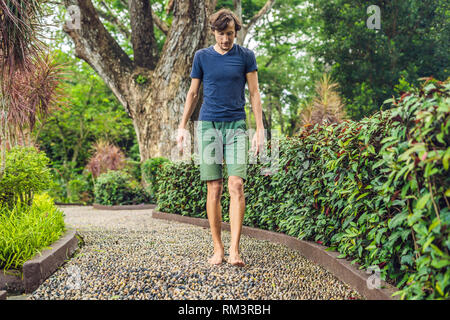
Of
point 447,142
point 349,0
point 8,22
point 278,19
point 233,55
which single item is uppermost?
point 278,19

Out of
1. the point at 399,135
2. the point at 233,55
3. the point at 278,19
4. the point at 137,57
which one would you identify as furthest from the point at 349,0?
the point at 399,135

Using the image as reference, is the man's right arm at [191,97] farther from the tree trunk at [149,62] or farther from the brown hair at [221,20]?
the tree trunk at [149,62]

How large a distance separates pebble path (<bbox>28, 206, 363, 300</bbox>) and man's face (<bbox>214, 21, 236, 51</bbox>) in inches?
68.9

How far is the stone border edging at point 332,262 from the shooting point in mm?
2318

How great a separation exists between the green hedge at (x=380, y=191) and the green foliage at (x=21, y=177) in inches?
99.4

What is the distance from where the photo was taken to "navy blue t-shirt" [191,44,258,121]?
3.19 m

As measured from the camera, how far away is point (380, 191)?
7.85 feet

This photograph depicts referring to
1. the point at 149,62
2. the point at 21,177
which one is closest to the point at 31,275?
the point at 21,177

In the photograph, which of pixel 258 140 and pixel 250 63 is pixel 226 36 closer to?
pixel 250 63

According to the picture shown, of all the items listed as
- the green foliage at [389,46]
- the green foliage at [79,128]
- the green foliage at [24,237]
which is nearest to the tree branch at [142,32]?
the green foliage at [79,128]

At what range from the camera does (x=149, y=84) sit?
34.6 ft

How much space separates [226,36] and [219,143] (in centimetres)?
86
